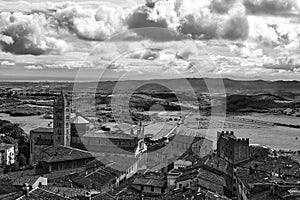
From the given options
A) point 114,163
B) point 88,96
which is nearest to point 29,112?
point 88,96

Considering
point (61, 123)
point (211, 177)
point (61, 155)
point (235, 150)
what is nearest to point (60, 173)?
point (61, 155)

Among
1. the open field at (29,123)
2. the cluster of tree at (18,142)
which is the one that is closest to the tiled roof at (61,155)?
the cluster of tree at (18,142)

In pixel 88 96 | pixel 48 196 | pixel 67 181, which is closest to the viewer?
pixel 48 196

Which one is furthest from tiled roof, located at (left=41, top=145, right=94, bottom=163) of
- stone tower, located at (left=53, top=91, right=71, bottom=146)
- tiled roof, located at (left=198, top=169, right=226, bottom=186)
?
tiled roof, located at (left=198, top=169, right=226, bottom=186)

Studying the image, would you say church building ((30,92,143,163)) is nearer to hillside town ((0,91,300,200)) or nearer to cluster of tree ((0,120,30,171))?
hillside town ((0,91,300,200))

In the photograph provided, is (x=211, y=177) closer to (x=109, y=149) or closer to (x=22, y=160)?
(x=109, y=149)

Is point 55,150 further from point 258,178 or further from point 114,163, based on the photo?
point 258,178

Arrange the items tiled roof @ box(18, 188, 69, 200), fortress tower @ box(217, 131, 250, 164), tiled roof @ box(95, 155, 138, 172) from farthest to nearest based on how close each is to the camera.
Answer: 1. fortress tower @ box(217, 131, 250, 164)
2. tiled roof @ box(95, 155, 138, 172)
3. tiled roof @ box(18, 188, 69, 200)
